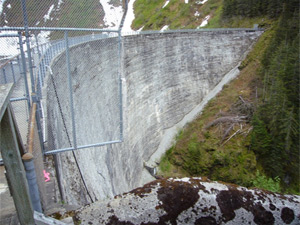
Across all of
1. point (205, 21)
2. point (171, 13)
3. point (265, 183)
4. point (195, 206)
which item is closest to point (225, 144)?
point (265, 183)

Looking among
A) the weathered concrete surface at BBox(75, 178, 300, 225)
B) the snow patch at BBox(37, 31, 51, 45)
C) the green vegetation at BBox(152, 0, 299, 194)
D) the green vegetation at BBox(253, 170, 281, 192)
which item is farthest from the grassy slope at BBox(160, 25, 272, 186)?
the weathered concrete surface at BBox(75, 178, 300, 225)

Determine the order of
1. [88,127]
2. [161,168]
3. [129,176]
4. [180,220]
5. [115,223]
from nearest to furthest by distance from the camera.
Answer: [115,223], [180,220], [88,127], [129,176], [161,168]

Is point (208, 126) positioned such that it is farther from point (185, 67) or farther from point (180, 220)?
point (180, 220)

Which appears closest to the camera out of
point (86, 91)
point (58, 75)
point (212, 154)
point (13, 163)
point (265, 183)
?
point (13, 163)

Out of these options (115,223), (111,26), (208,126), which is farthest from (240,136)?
(115,223)

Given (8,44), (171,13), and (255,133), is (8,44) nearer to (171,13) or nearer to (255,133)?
(255,133)

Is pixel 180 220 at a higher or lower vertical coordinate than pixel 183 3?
lower

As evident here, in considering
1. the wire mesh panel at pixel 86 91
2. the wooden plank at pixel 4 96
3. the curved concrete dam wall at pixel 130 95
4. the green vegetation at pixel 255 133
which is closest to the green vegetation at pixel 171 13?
the curved concrete dam wall at pixel 130 95
